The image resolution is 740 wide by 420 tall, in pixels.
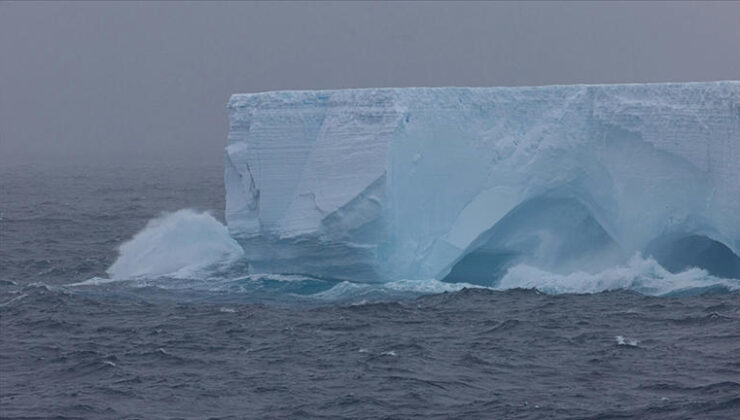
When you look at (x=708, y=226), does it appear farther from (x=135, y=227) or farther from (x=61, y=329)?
(x=135, y=227)

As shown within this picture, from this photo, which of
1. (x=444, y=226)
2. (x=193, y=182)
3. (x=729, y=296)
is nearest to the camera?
(x=729, y=296)

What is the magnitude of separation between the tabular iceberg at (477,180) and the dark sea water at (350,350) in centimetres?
88

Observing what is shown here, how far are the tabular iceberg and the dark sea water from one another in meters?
0.88

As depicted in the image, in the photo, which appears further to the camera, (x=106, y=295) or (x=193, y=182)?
(x=193, y=182)

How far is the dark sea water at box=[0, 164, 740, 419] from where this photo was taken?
10.7 metres

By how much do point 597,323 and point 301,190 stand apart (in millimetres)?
5365

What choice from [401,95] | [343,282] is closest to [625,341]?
[343,282]

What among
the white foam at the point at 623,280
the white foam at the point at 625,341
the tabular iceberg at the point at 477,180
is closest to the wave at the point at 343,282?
the white foam at the point at 623,280

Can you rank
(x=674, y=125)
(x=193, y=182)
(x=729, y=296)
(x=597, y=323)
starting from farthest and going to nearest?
(x=193, y=182) → (x=674, y=125) → (x=729, y=296) → (x=597, y=323)

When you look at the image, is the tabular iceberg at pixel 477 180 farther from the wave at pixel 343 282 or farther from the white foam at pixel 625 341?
the white foam at pixel 625 341

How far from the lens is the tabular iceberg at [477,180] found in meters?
16.4

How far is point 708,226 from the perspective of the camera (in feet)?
52.5

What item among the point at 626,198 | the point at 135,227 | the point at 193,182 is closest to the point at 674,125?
the point at 626,198

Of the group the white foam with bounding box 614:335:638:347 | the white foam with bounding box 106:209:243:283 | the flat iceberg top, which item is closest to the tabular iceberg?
the flat iceberg top
